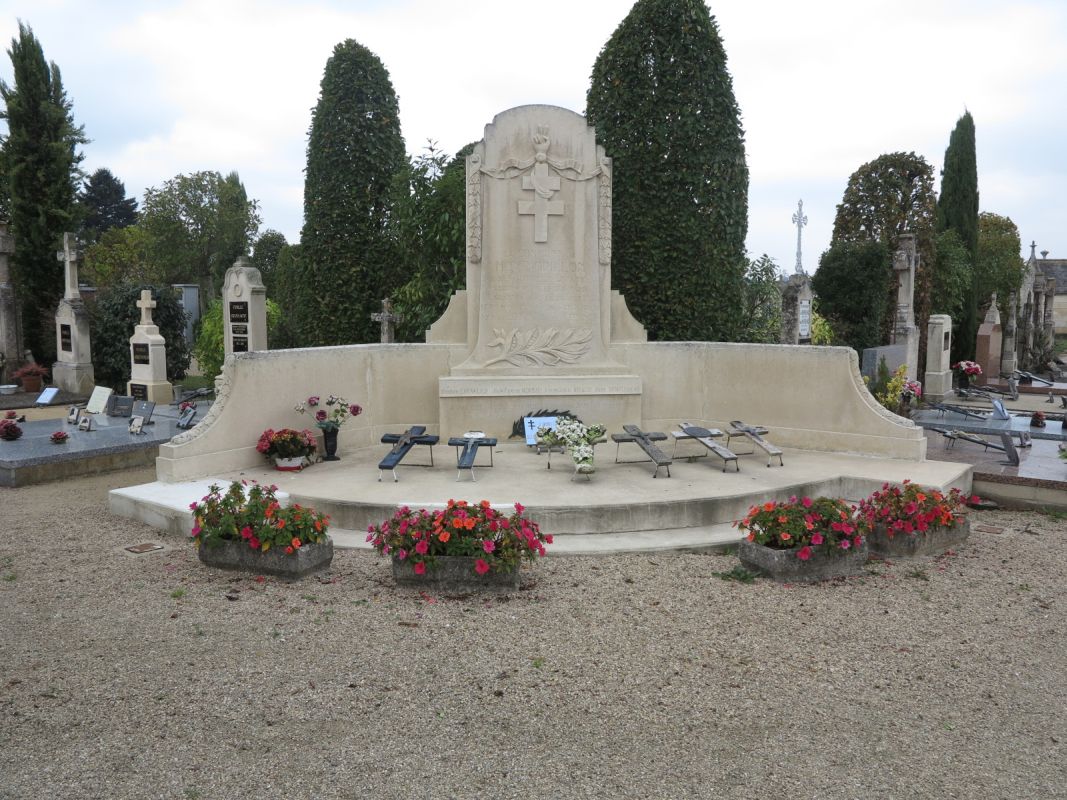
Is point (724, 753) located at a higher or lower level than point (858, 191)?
lower

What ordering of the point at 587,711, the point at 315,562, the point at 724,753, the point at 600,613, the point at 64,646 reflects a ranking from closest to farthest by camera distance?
the point at 724,753 < the point at 587,711 < the point at 64,646 < the point at 600,613 < the point at 315,562

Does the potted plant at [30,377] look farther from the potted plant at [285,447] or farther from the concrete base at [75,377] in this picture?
the potted plant at [285,447]

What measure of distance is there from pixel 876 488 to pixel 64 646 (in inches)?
302

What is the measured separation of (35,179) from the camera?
79.8 ft

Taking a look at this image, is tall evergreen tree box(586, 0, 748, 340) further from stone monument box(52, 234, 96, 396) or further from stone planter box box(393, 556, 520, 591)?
stone monument box(52, 234, 96, 396)

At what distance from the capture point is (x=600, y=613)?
6.11m

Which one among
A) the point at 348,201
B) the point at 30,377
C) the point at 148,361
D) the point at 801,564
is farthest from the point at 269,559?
the point at 30,377

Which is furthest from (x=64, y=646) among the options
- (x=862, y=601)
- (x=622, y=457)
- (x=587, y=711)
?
(x=622, y=457)

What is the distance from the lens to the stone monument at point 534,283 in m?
11.2

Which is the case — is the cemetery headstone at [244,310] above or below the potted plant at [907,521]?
above

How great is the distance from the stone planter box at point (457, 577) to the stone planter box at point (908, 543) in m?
3.31

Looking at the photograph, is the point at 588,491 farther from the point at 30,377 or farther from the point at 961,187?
the point at 961,187

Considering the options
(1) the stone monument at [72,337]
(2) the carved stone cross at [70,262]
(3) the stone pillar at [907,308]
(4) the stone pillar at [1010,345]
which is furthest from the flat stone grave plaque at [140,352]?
(4) the stone pillar at [1010,345]

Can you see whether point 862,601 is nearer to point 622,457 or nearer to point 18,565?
point 622,457
